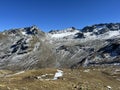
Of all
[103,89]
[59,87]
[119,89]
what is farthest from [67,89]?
[119,89]

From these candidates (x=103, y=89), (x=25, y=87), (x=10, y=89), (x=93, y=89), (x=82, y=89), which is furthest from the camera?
(x=103, y=89)

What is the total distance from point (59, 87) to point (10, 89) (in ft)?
33.4

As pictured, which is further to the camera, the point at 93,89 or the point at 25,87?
the point at 93,89

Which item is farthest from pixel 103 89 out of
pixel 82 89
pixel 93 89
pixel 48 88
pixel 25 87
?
pixel 25 87

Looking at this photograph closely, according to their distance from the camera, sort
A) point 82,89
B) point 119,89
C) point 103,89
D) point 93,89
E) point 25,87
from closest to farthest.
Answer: point 25,87
point 82,89
point 93,89
point 103,89
point 119,89

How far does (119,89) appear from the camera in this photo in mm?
54688

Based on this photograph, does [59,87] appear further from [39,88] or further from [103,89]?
[103,89]

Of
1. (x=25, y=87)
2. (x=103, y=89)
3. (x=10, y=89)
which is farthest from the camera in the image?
(x=103, y=89)

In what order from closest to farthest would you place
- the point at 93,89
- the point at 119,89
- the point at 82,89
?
the point at 82,89 → the point at 93,89 → the point at 119,89

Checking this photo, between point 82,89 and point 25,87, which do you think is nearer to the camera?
point 25,87

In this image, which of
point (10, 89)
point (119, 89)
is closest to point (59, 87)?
point (10, 89)

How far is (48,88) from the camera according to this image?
38.6m

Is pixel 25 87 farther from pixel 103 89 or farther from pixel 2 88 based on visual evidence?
pixel 103 89

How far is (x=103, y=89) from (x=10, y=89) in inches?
818
